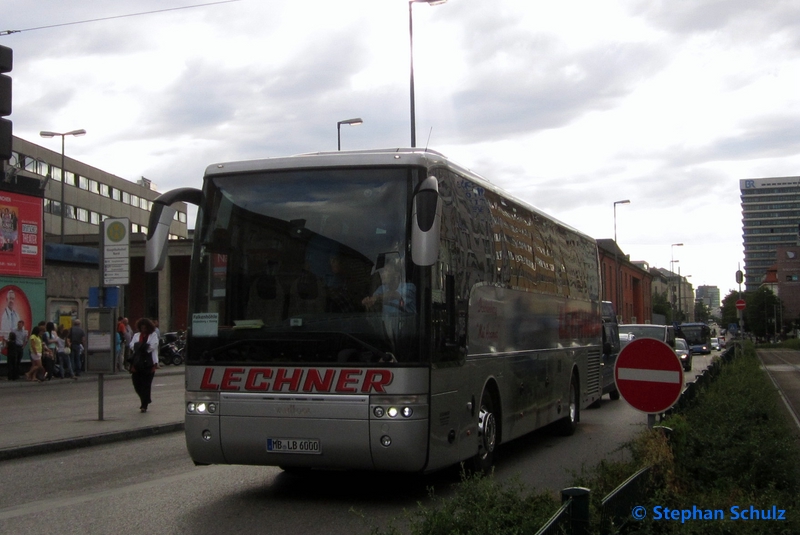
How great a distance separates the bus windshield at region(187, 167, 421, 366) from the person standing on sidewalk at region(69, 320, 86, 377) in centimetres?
2305

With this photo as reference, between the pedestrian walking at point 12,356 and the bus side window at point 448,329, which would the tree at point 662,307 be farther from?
the bus side window at point 448,329

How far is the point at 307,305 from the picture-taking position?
8.27 meters

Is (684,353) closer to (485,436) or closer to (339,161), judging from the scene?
(485,436)

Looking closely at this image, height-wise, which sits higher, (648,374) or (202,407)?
(648,374)

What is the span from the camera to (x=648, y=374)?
27.1 feet

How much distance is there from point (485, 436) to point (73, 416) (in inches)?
373

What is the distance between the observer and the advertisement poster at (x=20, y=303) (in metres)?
29.5

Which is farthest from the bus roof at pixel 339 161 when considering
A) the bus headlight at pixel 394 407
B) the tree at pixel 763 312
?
the tree at pixel 763 312

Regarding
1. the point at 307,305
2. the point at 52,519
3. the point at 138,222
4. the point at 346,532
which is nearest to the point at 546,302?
the point at 307,305

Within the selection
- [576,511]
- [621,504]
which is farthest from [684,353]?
[576,511]

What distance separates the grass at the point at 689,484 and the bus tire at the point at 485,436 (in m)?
0.99

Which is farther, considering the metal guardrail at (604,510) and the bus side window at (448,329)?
the bus side window at (448,329)

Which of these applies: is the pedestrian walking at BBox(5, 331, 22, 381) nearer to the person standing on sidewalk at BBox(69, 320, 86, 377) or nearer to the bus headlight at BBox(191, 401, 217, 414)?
the person standing on sidewalk at BBox(69, 320, 86, 377)

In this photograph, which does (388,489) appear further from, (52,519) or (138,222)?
(138,222)
